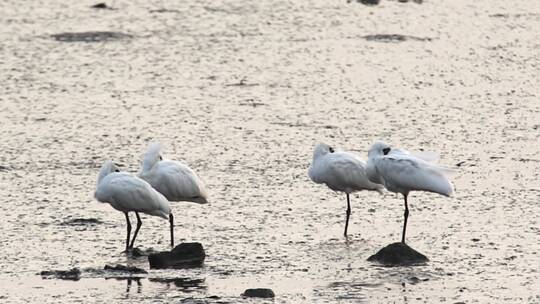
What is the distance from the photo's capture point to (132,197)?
12391mm

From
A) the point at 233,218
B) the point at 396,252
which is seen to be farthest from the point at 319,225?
the point at 396,252

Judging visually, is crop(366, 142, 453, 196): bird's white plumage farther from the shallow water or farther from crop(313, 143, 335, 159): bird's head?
crop(313, 143, 335, 159): bird's head

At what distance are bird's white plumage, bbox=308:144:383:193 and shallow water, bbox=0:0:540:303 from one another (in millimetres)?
274

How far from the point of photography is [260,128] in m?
17.1

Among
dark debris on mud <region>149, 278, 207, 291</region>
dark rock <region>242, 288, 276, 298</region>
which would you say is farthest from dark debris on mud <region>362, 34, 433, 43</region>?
dark rock <region>242, 288, 276, 298</region>

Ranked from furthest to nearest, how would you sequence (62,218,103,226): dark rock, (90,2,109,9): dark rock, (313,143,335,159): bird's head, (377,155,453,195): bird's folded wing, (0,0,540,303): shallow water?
1. (90,2,109,9): dark rock
2. (313,143,335,159): bird's head
3. (62,218,103,226): dark rock
4. (377,155,453,195): bird's folded wing
5. (0,0,540,303): shallow water

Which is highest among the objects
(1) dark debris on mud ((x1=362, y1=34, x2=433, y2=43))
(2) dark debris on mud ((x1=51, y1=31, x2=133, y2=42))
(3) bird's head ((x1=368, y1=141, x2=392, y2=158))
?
(3) bird's head ((x1=368, y1=141, x2=392, y2=158))

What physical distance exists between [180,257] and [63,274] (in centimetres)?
→ 87

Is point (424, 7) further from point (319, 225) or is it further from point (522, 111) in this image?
point (319, 225)

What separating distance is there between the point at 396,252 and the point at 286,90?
7925mm

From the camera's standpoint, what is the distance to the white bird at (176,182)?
13.1 m

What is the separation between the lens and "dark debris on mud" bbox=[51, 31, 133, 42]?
74.2ft

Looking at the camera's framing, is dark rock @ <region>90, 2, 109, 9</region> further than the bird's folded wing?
Yes

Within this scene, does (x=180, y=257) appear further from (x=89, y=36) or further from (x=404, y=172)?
(x=89, y=36)
